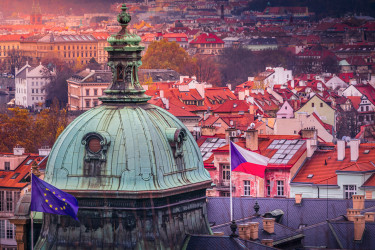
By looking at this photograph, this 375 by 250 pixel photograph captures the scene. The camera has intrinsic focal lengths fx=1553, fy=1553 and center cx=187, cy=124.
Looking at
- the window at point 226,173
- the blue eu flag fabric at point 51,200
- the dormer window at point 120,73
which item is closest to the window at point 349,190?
the window at point 226,173

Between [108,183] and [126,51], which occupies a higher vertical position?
[126,51]

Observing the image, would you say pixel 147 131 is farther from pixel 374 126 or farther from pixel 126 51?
pixel 374 126

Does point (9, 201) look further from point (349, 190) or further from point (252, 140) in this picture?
point (349, 190)

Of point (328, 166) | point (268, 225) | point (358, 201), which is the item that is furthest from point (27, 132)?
point (268, 225)

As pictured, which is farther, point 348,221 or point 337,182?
point 337,182

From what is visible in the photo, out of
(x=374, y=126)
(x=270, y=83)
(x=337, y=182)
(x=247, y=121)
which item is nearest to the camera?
(x=337, y=182)

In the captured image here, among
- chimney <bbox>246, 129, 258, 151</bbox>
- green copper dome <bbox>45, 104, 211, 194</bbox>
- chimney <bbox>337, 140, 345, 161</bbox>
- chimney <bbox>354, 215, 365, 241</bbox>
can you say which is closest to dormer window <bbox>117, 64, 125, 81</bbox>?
green copper dome <bbox>45, 104, 211, 194</bbox>

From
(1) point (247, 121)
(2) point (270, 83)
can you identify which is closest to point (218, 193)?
(1) point (247, 121)
